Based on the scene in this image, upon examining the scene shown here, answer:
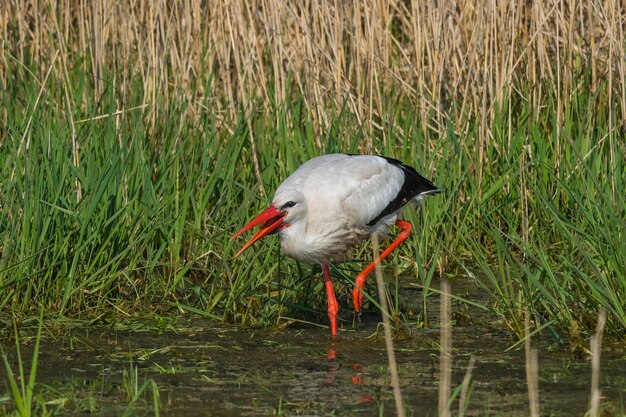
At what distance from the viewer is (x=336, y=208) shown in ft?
17.2

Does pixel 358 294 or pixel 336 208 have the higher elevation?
pixel 336 208

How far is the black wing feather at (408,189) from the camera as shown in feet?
18.2

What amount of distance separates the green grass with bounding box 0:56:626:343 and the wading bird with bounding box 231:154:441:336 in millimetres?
199

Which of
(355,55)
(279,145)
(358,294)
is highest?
(355,55)

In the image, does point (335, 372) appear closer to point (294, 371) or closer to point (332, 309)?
point (294, 371)

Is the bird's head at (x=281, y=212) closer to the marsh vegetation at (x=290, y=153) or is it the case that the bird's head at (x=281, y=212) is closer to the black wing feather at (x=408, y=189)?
the marsh vegetation at (x=290, y=153)

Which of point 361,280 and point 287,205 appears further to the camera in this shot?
point 361,280

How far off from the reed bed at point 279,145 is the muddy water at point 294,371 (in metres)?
0.19

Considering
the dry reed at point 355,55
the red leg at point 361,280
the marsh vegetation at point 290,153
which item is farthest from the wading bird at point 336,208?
the dry reed at point 355,55

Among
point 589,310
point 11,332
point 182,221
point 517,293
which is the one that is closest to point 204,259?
point 182,221

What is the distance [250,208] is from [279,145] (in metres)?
0.56

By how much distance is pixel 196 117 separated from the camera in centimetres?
693

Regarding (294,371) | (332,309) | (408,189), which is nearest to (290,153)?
(408,189)

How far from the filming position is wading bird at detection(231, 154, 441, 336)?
16.6 ft
